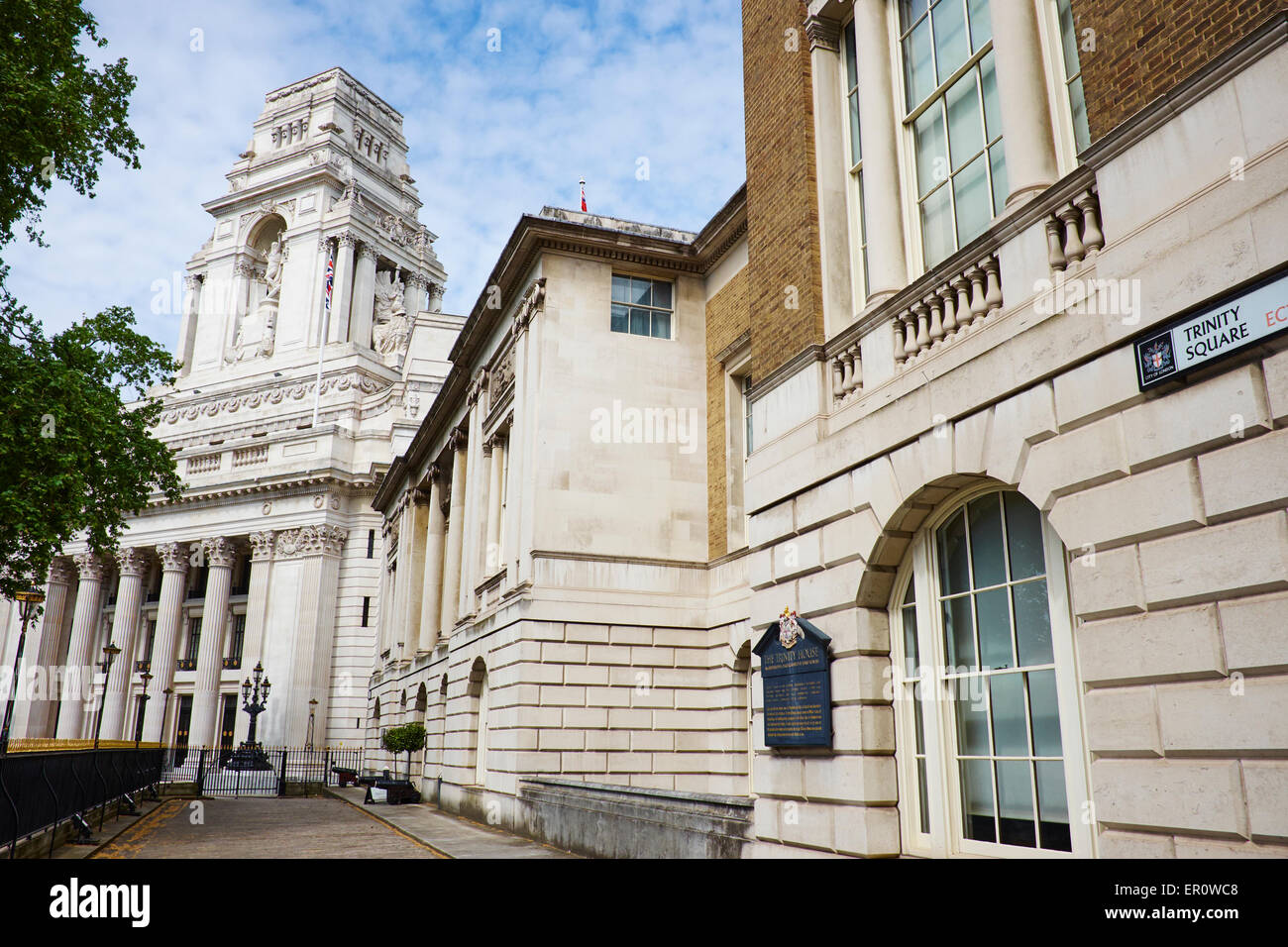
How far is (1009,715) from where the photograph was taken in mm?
7727

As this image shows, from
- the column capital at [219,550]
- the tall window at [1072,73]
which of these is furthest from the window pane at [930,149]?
the column capital at [219,550]

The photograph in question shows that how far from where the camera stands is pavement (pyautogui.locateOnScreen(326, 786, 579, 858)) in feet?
53.4

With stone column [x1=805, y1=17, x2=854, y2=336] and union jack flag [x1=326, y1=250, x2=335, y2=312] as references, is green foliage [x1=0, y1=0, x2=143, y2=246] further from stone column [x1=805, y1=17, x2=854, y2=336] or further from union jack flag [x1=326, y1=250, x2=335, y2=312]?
union jack flag [x1=326, y1=250, x2=335, y2=312]

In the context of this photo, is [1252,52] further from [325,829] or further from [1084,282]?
[325,829]

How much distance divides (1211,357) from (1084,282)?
4.58 ft

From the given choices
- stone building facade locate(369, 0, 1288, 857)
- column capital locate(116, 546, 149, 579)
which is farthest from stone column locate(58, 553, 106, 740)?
stone building facade locate(369, 0, 1288, 857)

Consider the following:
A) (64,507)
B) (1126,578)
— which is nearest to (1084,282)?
(1126,578)

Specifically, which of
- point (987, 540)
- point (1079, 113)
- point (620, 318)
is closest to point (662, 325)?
point (620, 318)

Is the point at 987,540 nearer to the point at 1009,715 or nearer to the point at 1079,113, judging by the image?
the point at 1009,715

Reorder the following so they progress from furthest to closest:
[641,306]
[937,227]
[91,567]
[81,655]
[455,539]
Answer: [91,567], [81,655], [455,539], [641,306], [937,227]

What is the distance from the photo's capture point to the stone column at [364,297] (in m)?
73.9

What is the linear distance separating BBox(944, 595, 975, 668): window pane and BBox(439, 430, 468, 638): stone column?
23.8 metres

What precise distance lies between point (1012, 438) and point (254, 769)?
40943 mm

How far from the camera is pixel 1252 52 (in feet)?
18.8
